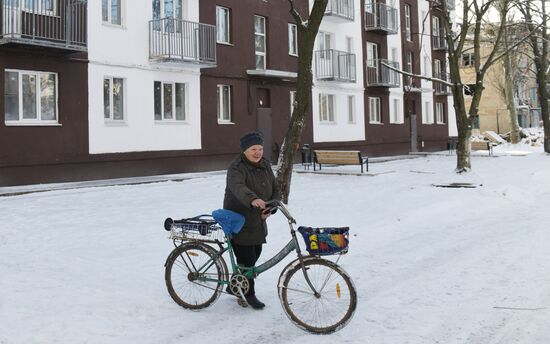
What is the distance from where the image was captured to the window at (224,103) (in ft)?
71.5

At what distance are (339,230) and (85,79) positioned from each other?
14341 mm

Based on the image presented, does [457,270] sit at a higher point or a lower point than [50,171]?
lower

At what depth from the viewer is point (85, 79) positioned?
16906mm

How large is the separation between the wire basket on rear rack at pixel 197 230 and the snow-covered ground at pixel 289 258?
2.22ft

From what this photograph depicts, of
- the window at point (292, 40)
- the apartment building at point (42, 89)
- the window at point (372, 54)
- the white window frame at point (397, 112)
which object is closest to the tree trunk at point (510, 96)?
the white window frame at point (397, 112)

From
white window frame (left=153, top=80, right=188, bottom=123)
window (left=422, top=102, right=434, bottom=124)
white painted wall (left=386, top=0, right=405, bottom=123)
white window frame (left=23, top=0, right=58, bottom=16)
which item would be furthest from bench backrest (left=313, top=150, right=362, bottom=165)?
window (left=422, top=102, right=434, bottom=124)

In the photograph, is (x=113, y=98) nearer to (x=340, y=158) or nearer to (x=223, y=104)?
(x=223, y=104)

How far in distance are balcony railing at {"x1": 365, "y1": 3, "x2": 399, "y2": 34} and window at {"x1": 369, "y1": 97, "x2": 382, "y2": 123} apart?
12.4 ft

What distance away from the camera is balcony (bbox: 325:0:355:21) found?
86.5 feet

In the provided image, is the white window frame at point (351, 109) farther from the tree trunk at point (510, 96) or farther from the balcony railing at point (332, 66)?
the tree trunk at point (510, 96)

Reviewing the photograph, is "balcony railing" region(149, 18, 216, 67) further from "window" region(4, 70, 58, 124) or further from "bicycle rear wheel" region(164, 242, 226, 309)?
"bicycle rear wheel" region(164, 242, 226, 309)

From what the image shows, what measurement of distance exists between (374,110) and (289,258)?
25.2m

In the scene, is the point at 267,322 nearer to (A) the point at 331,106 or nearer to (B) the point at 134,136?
(B) the point at 134,136

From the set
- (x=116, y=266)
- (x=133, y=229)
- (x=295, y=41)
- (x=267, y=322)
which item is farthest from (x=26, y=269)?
(x=295, y=41)
